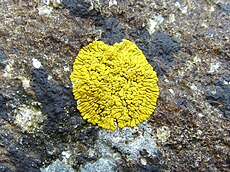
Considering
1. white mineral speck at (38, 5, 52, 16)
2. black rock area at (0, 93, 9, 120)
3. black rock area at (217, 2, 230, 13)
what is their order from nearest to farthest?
black rock area at (0, 93, 9, 120), white mineral speck at (38, 5, 52, 16), black rock area at (217, 2, 230, 13)

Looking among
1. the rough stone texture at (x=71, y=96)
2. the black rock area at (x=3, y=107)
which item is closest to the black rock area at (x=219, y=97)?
the rough stone texture at (x=71, y=96)

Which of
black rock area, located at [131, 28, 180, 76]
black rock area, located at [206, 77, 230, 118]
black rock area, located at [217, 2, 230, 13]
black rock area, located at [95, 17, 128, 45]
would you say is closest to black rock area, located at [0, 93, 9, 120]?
black rock area, located at [95, 17, 128, 45]

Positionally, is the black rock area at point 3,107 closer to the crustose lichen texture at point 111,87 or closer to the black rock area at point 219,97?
the crustose lichen texture at point 111,87

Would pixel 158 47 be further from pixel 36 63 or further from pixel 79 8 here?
pixel 36 63

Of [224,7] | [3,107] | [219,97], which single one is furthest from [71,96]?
[224,7]

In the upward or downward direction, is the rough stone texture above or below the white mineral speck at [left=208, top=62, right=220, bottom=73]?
below

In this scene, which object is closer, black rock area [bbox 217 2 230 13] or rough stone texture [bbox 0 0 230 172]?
rough stone texture [bbox 0 0 230 172]

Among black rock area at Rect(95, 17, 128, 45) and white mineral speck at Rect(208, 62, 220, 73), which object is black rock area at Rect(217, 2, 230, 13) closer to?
white mineral speck at Rect(208, 62, 220, 73)
